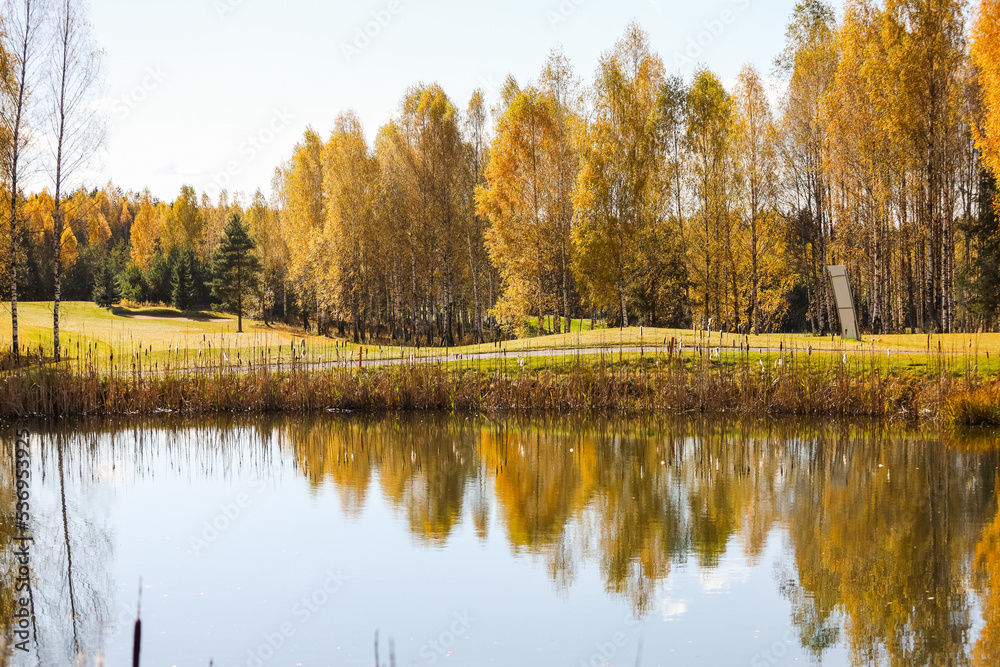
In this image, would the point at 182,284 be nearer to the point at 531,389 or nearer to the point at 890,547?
the point at 531,389

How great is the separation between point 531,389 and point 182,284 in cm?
4961

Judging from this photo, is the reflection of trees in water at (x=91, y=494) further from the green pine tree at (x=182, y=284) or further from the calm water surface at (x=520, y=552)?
the green pine tree at (x=182, y=284)

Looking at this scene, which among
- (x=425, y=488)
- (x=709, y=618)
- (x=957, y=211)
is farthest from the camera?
(x=957, y=211)

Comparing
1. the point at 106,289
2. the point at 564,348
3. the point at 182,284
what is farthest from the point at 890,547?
the point at 106,289

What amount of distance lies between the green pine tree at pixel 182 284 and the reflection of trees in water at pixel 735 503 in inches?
1941

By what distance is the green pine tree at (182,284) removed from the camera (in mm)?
62312

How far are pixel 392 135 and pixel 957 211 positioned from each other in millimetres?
26567

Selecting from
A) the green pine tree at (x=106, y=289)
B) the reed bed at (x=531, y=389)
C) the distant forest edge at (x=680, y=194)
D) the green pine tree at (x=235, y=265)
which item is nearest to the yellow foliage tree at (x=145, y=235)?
the green pine tree at (x=106, y=289)

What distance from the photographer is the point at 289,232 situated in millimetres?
54188

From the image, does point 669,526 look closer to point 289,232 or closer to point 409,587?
point 409,587

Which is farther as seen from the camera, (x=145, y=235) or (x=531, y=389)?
(x=145, y=235)

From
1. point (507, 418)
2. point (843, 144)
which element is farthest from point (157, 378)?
point (843, 144)

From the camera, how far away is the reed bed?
57.8 feet

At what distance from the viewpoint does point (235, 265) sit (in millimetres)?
53656
